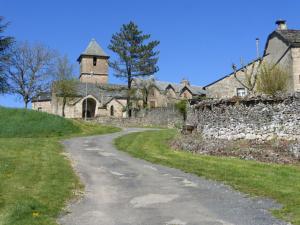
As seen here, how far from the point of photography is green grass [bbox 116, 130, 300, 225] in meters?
10.5

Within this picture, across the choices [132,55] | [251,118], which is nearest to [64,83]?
[132,55]

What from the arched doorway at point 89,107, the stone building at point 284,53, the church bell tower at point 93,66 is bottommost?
the arched doorway at point 89,107

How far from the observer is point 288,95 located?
65.8 ft

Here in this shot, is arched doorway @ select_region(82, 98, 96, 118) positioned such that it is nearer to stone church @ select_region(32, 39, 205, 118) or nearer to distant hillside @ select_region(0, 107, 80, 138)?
stone church @ select_region(32, 39, 205, 118)

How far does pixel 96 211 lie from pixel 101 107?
63.6 m


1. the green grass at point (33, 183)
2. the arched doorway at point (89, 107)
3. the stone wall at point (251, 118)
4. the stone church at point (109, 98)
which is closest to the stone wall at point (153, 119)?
the stone church at point (109, 98)

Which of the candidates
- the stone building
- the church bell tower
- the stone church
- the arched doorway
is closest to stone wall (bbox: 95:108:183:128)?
the stone building

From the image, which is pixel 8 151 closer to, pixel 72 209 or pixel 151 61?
pixel 72 209

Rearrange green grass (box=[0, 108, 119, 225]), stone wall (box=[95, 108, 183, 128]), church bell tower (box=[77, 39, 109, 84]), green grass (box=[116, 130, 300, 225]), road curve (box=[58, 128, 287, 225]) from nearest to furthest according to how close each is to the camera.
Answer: road curve (box=[58, 128, 287, 225]) < green grass (box=[0, 108, 119, 225]) < green grass (box=[116, 130, 300, 225]) < stone wall (box=[95, 108, 183, 128]) < church bell tower (box=[77, 39, 109, 84])

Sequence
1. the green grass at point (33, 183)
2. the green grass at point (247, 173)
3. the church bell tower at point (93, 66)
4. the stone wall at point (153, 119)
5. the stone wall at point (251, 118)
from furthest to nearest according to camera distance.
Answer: the church bell tower at point (93, 66)
the stone wall at point (153, 119)
the stone wall at point (251, 118)
the green grass at point (247, 173)
the green grass at point (33, 183)

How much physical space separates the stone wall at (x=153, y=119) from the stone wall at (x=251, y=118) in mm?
24096

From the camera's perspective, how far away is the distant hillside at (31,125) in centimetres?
3547

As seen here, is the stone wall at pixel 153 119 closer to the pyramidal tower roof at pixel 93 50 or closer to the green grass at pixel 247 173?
the green grass at pixel 247 173

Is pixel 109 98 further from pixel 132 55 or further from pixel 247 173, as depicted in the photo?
pixel 247 173
